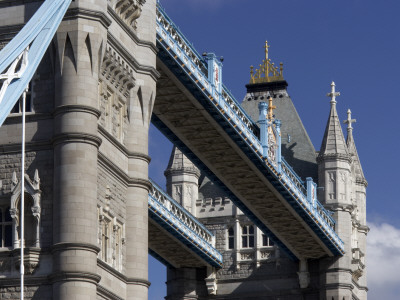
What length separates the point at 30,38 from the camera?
33469mm

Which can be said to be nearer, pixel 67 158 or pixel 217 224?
pixel 67 158

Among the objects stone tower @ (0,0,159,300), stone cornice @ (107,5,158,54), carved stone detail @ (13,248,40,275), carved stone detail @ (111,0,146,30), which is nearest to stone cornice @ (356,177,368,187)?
stone cornice @ (107,5,158,54)

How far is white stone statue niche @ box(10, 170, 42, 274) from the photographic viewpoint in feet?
116

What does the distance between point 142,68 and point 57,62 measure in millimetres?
4398

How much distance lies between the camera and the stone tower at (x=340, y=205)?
220 ft

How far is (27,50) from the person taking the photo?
3306cm

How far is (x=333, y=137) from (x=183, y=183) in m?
8.53

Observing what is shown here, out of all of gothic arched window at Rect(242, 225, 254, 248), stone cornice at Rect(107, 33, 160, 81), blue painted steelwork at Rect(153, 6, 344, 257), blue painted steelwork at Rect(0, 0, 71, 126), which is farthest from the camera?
gothic arched window at Rect(242, 225, 254, 248)

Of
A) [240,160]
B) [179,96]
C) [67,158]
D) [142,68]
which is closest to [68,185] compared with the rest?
[67,158]

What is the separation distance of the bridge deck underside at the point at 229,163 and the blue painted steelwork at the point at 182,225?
2.56 meters

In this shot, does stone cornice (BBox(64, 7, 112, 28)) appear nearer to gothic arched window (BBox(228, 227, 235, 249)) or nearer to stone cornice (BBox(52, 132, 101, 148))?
stone cornice (BBox(52, 132, 101, 148))

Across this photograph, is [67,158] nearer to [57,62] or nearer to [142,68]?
[57,62]

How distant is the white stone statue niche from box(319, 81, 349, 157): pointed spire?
1368 inches

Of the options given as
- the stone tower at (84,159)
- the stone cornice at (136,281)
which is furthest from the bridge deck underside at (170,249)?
the stone cornice at (136,281)
